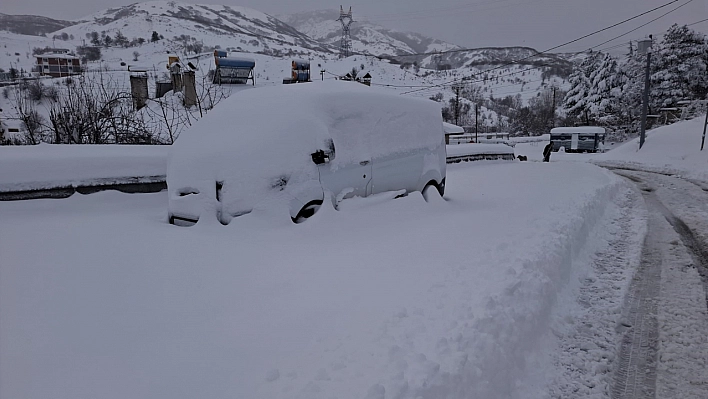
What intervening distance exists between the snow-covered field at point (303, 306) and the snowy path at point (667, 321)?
0.06m

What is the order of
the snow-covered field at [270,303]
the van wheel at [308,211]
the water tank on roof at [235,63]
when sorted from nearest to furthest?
the snow-covered field at [270,303] → the van wheel at [308,211] → the water tank on roof at [235,63]

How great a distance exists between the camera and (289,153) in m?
4.46

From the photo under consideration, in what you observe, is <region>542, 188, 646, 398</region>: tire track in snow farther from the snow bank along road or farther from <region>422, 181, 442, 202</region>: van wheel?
<region>422, 181, 442, 202</region>: van wheel

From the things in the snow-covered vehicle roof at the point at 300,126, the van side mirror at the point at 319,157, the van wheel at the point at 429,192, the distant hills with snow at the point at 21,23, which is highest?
the distant hills with snow at the point at 21,23

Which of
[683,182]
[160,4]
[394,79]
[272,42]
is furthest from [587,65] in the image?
[160,4]

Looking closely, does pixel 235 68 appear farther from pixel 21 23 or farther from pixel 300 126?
pixel 300 126

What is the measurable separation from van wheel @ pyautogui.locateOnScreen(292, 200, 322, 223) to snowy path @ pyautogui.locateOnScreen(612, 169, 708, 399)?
327 cm

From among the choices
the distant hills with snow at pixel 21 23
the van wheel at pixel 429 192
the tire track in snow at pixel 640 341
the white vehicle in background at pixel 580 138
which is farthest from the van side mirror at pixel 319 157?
the white vehicle in background at pixel 580 138

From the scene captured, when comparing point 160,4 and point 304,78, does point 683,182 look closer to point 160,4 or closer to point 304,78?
point 304,78

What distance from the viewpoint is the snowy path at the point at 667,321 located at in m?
2.71

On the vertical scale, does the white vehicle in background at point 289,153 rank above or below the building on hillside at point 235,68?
below

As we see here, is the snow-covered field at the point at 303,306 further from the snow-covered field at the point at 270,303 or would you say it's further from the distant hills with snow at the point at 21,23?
the distant hills with snow at the point at 21,23

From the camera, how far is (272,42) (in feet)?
428

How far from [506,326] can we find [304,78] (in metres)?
34.9
